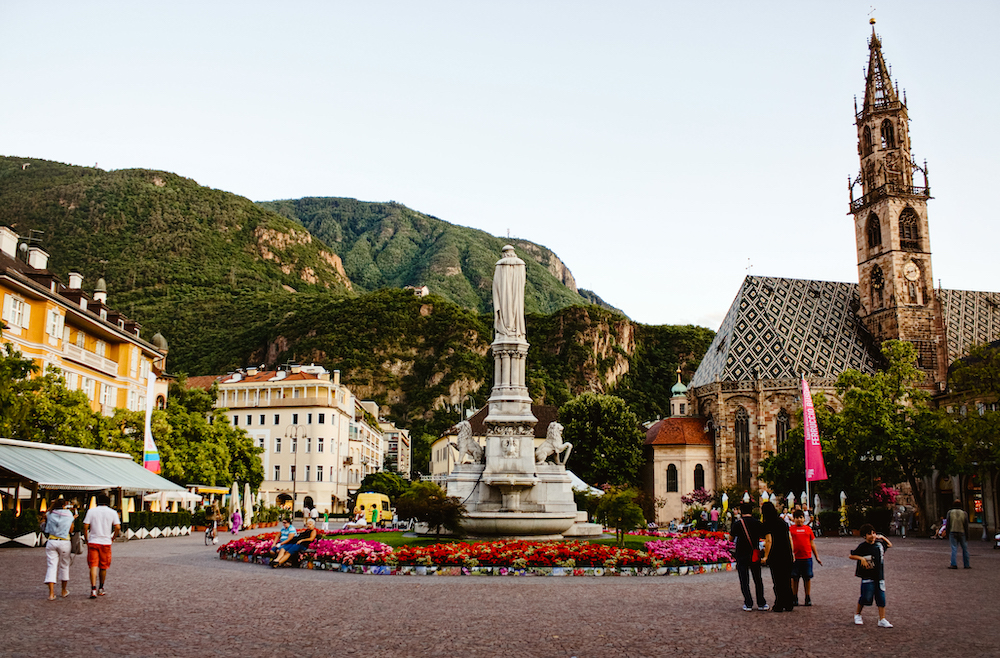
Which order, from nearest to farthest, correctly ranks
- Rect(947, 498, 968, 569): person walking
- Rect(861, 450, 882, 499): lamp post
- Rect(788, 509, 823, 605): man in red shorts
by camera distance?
Rect(788, 509, 823, 605): man in red shorts
Rect(947, 498, 968, 569): person walking
Rect(861, 450, 882, 499): lamp post

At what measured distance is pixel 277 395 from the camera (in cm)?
7300

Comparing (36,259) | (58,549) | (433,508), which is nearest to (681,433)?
(36,259)

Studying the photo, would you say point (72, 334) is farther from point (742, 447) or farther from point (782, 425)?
point (782, 425)

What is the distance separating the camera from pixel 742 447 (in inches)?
2736

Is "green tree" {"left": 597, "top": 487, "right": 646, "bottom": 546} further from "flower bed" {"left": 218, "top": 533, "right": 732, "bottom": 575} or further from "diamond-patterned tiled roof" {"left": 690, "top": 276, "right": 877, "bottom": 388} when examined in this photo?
"diamond-patterned tiled roof" {"left": 690, "top": 276, "right": 877, "bottom": 388}

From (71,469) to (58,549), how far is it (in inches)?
602

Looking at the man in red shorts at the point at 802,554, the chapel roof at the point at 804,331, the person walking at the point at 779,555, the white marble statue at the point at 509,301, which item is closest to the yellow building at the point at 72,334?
the white marble statue at the point at 509,301

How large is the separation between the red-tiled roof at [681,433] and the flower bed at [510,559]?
51678mm

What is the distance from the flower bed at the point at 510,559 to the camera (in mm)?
17359

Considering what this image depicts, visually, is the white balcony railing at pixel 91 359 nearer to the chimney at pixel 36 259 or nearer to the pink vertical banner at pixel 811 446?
the chimney at pixel 36 259

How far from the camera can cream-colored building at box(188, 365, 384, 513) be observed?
2756 inches

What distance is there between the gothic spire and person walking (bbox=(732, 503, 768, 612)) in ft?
233

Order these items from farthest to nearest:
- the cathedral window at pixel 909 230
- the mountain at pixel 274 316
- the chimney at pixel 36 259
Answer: the mountain at pixel 274 316, the cathedral window at pixel 909 230, the chimney at pixel 36 259

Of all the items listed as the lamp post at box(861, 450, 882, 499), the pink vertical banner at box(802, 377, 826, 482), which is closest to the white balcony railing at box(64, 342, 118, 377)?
the pink vertical banner at box(802, 377, 826, 482)
